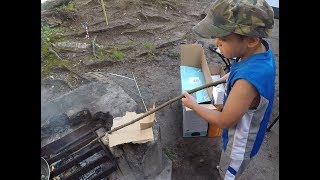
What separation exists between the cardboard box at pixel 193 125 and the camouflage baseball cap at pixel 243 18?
5.99 feet

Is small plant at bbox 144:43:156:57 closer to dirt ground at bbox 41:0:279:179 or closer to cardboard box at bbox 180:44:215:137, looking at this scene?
dirt ground at bbox 41:0:279:179

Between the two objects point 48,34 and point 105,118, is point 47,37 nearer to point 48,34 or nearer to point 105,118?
point 48,34

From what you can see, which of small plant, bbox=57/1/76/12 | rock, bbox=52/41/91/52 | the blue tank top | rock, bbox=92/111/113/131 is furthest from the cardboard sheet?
small plant, bbox=57/1/76/12

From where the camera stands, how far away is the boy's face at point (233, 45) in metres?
2.19

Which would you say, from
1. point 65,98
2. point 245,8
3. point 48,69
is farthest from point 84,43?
point 245,8

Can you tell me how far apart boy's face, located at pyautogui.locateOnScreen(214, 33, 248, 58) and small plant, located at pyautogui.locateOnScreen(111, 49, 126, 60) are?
12.5 ft

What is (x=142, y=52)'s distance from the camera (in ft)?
19.7

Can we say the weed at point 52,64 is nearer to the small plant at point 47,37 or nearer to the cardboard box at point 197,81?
the small plant at point 47,37

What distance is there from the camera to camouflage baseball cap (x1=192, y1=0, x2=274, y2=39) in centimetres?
208

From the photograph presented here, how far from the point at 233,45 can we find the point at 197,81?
77.2 inches

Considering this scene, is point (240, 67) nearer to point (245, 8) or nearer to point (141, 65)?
point (245, 8)

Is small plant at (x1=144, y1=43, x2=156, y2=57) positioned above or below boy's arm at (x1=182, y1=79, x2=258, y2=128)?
below

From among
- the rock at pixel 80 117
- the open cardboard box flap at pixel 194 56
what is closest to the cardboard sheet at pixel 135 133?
the rock at pixel 80 117
